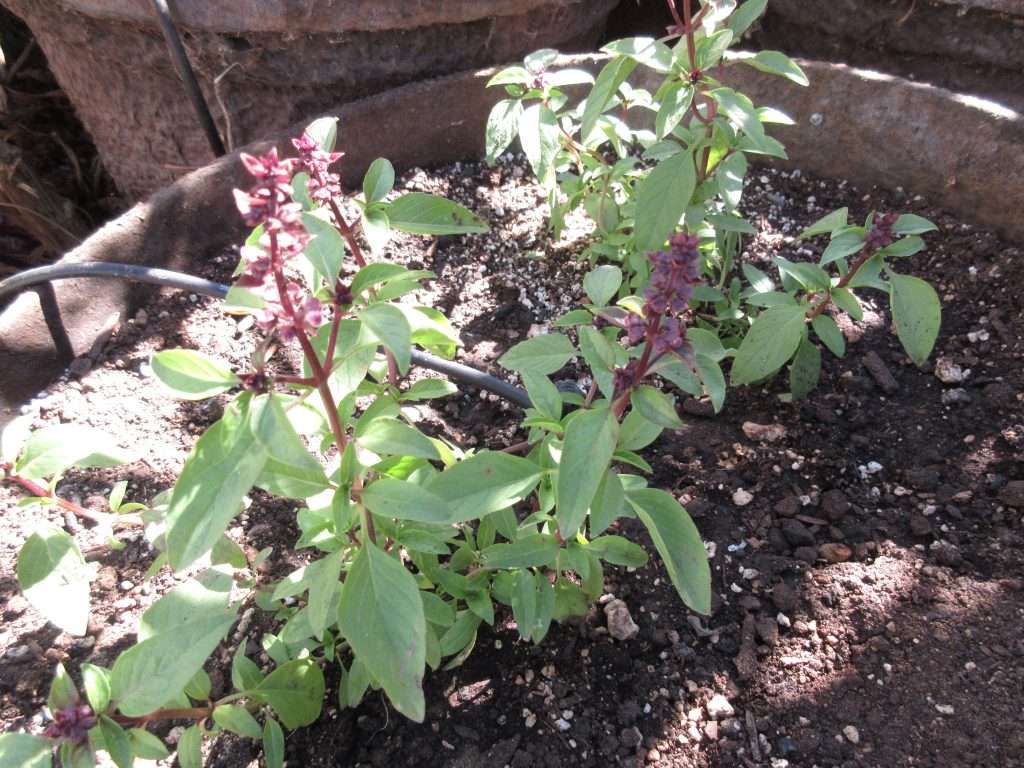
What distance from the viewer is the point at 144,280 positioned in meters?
1.61

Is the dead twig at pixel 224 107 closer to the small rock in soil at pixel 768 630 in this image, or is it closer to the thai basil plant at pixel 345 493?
the thai basil plant at pixel 345 493

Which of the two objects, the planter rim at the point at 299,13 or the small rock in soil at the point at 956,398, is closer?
the small rock in soil at the point at 956,398

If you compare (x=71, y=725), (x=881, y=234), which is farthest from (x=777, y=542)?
(x=71, y=725)

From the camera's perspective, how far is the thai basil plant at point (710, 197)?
1.21 metres

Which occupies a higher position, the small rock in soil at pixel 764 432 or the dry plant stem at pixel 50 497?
the dry plant stem at pixel 50 497

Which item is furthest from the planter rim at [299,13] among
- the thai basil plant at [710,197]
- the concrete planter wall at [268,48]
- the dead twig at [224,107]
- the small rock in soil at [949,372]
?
the small rock in soil at [949,372]

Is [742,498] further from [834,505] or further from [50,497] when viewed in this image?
[50,497]

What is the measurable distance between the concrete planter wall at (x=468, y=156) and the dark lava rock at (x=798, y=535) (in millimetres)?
913

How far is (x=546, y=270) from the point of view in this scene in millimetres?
1890

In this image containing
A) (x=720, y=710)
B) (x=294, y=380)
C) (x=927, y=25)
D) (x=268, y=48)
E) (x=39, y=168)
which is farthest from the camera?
(x=39, y=168)

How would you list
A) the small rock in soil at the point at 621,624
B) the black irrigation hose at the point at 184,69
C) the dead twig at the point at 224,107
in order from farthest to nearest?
the dead twig at the point at 224,107 → the black irrigation hose at the point at 184,69 → the small rock in soil at the point at 621,624

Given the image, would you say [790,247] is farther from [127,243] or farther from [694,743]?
[127,243]

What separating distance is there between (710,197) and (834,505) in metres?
0.60

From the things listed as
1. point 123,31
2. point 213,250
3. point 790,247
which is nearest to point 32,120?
point 123,31
